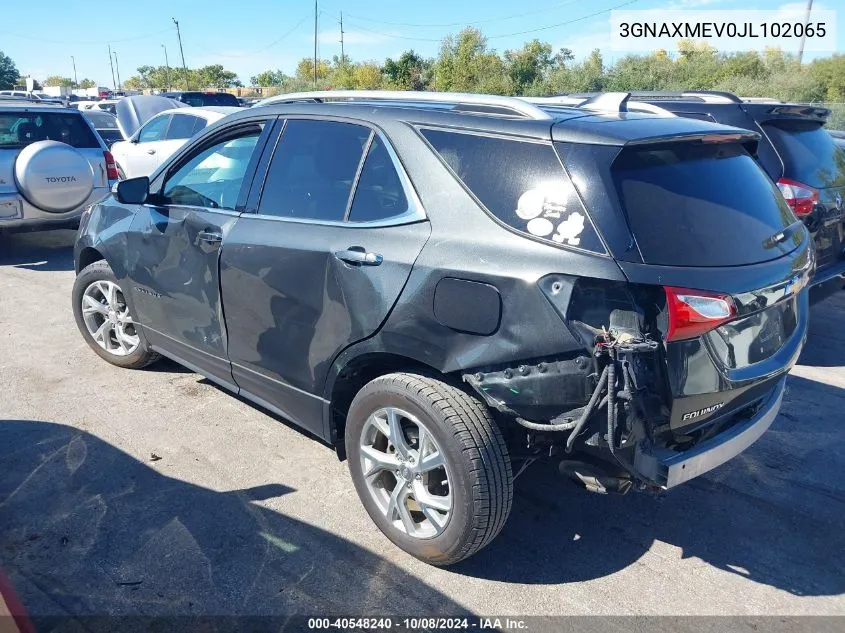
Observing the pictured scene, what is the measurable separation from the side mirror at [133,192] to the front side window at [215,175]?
152 millimetres

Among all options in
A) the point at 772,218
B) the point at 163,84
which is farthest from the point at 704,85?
the point at 163,84

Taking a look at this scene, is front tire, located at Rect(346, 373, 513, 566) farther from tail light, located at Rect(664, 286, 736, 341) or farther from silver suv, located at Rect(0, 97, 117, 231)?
silver suv, located at Rect(0, 97, 117, 231)

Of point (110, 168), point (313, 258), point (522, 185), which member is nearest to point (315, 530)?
point (313, 258)

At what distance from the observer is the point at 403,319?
2816mm

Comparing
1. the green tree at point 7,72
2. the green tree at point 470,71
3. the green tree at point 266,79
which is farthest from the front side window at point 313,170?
the green tree at point 266,79

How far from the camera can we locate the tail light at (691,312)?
2389mm

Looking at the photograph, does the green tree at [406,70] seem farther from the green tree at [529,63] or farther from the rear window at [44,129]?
the rear window at [44,129]

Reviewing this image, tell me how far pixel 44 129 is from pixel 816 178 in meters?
8.59

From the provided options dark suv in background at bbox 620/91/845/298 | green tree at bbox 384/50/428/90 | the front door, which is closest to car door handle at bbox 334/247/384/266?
A: the front door

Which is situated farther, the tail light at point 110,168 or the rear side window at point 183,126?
the rear side window at point 183,126

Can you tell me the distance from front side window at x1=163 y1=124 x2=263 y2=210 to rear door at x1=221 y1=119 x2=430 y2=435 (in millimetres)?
239

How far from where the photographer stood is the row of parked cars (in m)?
2.44

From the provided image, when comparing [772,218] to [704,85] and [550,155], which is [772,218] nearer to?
[550,155]

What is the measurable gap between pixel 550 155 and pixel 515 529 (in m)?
1.71
